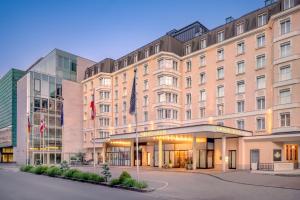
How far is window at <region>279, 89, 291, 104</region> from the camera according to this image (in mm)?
36000

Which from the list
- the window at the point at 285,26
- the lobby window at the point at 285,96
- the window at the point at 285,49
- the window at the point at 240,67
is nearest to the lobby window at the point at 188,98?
the window at the point at 240,67

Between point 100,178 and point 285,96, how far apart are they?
24.6 m

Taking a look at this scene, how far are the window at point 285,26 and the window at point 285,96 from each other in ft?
23.7

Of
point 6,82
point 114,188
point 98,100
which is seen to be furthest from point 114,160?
point 6,82

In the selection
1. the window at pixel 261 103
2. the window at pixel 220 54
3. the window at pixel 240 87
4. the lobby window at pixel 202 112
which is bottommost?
the lobby window at pixel 202 112

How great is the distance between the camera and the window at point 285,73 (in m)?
36.2

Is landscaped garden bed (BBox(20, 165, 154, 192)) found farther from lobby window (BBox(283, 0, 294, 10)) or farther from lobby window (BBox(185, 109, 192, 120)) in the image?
lobby window (BBox(283, 0, 294, 10))

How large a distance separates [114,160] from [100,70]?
20.3 metres

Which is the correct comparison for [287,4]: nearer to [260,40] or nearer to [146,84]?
[260,40]

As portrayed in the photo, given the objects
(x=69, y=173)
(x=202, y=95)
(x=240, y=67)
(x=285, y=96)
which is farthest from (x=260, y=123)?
(x=69, y=173)

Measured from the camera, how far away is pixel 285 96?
36438mm

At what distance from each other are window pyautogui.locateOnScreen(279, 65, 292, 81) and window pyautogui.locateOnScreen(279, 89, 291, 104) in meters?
1.50

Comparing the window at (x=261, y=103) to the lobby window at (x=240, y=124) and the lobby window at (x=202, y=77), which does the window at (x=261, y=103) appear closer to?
the lobby window at (x=240, y=124)

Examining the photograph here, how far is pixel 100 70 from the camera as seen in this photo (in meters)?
65.3
